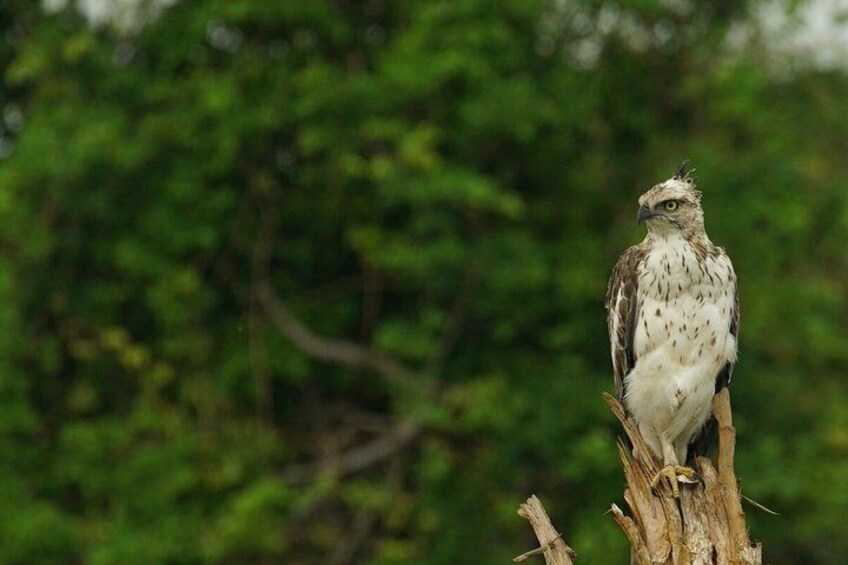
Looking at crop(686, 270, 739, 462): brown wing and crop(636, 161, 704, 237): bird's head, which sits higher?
crop(636, 161, 704, 237): bird's head

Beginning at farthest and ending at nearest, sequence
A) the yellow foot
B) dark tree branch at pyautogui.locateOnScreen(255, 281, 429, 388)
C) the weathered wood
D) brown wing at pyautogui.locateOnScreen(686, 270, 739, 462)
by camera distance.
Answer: dark tree branch at pyautogui.locateOnScreen(255, 281, 429, 388) < brown wing at pyautogui.locateOnScreen(686, 270, 739, 462) < the yellow foot < the weathered wood

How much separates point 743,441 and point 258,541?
12.8 feet

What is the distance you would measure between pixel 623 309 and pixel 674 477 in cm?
107

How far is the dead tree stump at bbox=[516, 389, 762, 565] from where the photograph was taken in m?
5.97

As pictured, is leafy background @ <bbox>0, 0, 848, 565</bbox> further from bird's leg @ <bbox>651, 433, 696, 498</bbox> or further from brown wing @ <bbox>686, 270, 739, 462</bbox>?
bird's leg @ <bbox>651, 433, 696, 498</bbox>

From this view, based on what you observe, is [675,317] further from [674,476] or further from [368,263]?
[368,263]

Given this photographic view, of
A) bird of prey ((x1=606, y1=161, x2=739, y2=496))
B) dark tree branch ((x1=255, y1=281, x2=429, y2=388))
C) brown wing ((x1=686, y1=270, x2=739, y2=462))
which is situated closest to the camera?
bird of prey ((x1=606, y1=161, x2=739, y2=496))

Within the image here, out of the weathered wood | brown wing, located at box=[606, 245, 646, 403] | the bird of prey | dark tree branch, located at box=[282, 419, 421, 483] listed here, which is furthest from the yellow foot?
dark tree branch, located at box=[282, 419, 421, 483]

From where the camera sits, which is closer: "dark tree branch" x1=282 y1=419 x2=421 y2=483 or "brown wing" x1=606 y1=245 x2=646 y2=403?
"brown wing" x1=606 y1=245 x2=646 y2=403

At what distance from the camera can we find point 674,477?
6.29 meters

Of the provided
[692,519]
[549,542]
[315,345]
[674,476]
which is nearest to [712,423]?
[674,476]

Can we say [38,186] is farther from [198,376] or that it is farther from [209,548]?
[209,548]

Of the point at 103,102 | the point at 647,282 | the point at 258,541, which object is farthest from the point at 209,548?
the point at 647,282

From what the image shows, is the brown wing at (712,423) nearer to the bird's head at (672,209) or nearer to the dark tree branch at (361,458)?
the bird's head at (672,209)
